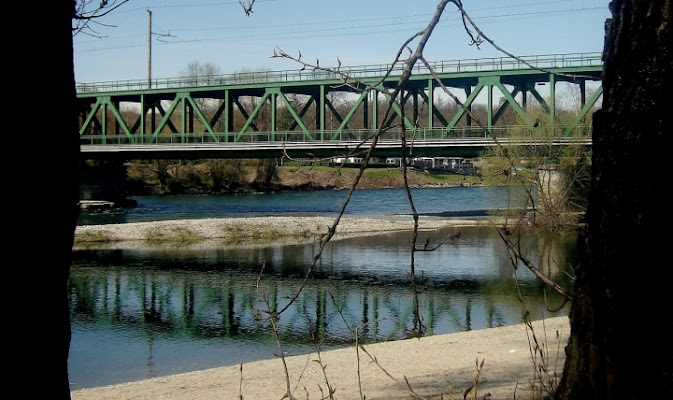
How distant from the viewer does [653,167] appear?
252cm

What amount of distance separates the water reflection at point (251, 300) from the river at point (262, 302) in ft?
0.13

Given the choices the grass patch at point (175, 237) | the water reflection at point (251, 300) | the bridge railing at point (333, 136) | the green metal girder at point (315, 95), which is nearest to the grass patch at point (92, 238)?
the grass patch at point (175, 237)

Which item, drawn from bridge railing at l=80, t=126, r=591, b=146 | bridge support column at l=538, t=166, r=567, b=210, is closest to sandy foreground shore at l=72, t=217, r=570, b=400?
bridge support column at l=538, t=166, r=567, b=210

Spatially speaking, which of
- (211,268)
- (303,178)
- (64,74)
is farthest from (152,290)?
(303,178)

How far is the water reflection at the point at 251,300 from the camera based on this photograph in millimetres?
16234

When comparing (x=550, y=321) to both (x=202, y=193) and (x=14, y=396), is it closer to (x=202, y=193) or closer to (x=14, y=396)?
(x=14, y=396)

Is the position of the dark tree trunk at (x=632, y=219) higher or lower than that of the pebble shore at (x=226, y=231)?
higher

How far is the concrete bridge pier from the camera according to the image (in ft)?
206

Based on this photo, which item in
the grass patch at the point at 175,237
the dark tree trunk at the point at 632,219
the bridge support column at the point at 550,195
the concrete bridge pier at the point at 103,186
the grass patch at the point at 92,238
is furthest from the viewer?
the concrete bridge pier at the point at 103,186

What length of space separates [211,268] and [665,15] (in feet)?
86.4

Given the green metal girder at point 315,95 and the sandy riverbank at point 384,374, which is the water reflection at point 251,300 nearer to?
the sandy riverbank at point 384,374

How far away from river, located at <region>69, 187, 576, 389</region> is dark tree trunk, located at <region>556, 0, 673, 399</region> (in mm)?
5965

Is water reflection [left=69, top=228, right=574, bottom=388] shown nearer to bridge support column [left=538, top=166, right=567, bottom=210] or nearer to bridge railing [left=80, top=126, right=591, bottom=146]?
bridge support column [left=538, top=166, right=567, bottom=210]

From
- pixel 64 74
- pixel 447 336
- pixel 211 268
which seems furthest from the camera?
pixel 211 268
